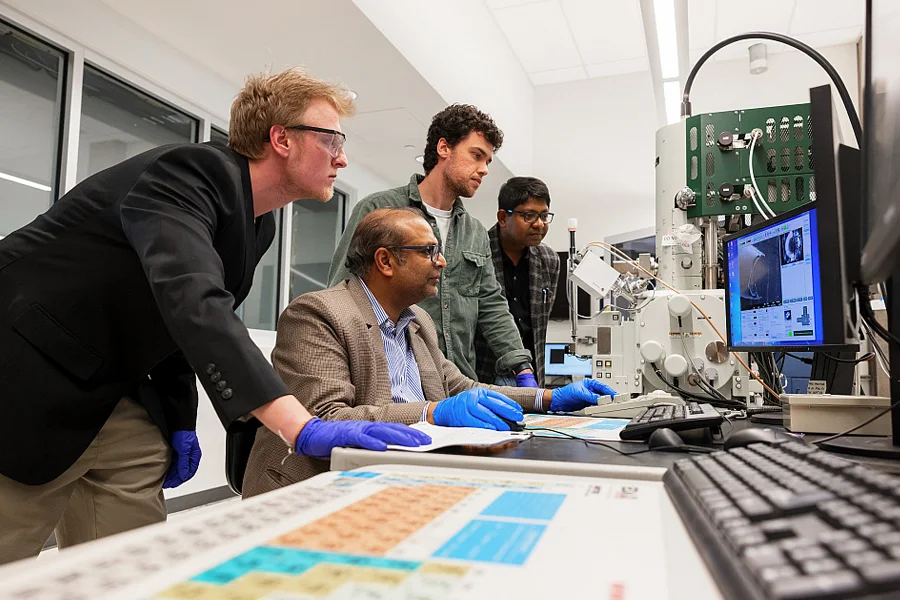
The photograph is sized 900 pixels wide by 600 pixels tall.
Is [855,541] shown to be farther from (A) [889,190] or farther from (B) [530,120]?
(B) [530,120]

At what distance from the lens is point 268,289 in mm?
4227

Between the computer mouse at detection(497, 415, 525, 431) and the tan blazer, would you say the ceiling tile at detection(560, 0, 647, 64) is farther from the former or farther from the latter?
the computer mouse at detection(497, 415, 525, 431)

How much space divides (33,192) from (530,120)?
13.9 feet

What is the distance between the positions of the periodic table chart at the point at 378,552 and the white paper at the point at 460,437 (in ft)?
0.79

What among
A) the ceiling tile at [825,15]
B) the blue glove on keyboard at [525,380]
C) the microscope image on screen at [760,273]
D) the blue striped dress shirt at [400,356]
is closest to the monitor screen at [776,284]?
the microscope image on screen at [760,273]

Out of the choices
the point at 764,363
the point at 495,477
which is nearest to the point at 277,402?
the point at 495,477

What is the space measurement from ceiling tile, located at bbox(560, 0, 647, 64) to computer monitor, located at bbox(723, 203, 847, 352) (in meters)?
3.12

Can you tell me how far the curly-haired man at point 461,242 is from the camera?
223 centimetres

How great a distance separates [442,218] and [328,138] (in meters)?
0.88

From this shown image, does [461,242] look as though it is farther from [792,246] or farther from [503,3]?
[503,3]

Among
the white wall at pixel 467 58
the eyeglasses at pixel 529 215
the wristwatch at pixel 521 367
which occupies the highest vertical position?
the white wall at pixel 467 58

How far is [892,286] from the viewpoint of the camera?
95cm

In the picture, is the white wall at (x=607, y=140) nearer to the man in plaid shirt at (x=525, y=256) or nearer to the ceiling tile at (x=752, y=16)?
the ceiling tile at (x=752, y=16)

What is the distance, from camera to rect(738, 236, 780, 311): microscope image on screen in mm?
1408
